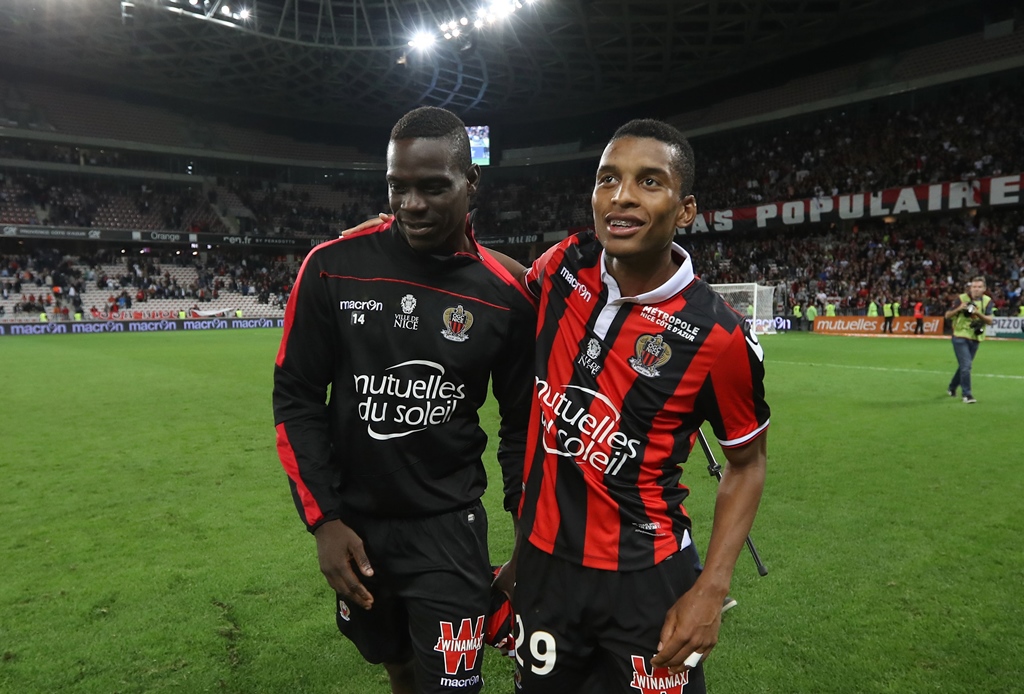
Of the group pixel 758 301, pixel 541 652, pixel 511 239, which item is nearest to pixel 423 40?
pixel 511 239

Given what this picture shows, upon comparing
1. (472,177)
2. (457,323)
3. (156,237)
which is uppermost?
(156,237)

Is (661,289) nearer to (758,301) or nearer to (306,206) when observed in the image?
(758,301)

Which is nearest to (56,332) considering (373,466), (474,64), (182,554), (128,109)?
(128,109)

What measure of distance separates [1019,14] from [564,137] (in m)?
27.0

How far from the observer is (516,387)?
2396 millimetres

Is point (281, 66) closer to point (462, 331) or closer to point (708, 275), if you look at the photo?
point (708, 275)

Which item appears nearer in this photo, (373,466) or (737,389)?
(737,389)

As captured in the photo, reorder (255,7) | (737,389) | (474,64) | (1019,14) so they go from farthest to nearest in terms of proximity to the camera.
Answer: (474,64)
(255,7)
(1019,14)
(737,389)

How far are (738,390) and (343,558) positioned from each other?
1.29 metres

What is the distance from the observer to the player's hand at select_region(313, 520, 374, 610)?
6.91 ft

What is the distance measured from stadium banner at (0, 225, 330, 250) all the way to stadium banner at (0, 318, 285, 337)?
7.86 metres

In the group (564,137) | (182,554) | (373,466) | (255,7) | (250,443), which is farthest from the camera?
(564,137)

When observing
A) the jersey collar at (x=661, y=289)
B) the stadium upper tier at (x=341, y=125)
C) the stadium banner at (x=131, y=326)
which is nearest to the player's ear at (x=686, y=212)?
the jersey collar at (x=661, y=289)

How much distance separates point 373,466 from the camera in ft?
7.37
